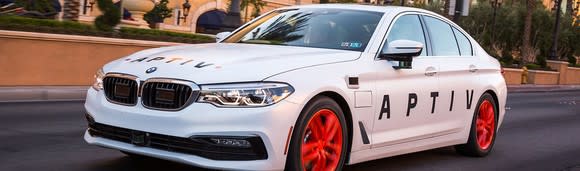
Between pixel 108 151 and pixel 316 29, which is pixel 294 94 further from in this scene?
pixel 108 151

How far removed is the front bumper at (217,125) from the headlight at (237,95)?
0.04 metres

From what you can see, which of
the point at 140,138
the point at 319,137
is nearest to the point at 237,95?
the point at 140,138

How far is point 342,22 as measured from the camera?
7.13 meters

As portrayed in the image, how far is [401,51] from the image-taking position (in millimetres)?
6637

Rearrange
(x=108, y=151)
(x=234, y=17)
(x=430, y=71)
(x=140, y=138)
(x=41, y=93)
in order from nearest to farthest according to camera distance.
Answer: (x=140, y=138), (x=430, y=71), (x=108, y=151), (x=41, y=93), (x=234, y=17)

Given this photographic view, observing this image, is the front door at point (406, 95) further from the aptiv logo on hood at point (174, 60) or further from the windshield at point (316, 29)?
the aptiv logo on hood at point (174, 60)

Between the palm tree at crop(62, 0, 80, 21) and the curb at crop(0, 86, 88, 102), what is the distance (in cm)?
549

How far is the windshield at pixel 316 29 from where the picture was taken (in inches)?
271

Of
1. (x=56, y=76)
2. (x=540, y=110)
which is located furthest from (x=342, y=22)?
(x=540, y=110)

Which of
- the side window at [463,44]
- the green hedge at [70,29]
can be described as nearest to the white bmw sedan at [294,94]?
the side window at [463,44]

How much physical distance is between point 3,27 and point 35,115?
217 inches

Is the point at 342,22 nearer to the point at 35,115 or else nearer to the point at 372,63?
the point at 372,63

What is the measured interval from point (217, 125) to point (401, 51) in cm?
195

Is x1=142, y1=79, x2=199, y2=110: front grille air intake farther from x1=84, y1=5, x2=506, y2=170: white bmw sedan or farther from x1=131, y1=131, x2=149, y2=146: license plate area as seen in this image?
x1=131, y1=131, x2=149, y2=146: license plate area
